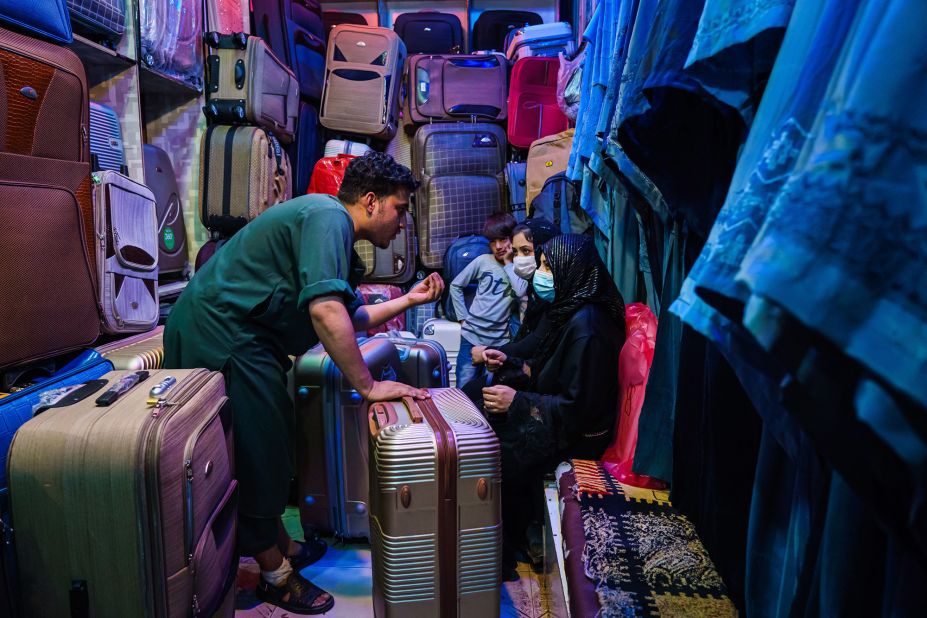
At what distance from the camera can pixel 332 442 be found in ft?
7.07

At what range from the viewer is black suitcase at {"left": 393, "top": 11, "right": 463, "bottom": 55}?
15.9 feet

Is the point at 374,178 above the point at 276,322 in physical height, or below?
above

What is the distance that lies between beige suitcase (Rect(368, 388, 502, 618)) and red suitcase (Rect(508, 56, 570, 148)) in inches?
130

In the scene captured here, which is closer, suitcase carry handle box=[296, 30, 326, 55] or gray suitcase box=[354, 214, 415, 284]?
gray suitcase box=[354, 214, 415, 284]

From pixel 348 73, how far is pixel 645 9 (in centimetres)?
322

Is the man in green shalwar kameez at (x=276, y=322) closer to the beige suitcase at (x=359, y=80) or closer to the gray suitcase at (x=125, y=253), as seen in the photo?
the gray suitcase at (x=125, y=253)

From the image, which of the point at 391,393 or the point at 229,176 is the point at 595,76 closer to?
the point at 391,393

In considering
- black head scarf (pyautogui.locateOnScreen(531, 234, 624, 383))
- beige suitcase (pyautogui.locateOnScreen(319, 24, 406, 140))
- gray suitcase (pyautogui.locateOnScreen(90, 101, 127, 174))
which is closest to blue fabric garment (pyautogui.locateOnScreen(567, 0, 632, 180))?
black head scarf (pyautogui.locateOnScreen(531, 234, 624, 383))

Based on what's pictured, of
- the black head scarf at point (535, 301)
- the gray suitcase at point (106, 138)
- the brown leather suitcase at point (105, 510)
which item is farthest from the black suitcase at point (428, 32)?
the brown leather suitcase at point (105, 510)

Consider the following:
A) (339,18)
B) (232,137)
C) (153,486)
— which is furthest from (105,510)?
(339,18)

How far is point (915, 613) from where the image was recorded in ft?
1.56

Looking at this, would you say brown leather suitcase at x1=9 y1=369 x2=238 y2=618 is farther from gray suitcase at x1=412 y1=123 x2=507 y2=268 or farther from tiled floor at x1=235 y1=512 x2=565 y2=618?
gray suitcase at x1=412 y1=123 x2=507 y2=268

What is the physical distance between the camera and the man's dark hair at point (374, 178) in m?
1.83

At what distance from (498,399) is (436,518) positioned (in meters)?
0.63
